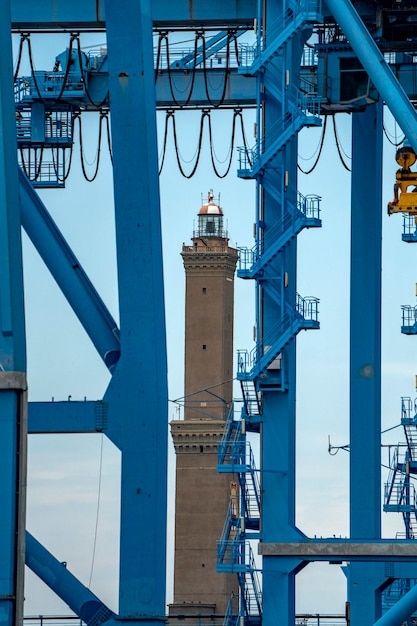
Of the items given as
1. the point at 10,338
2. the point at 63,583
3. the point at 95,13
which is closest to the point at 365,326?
the point at 95,13

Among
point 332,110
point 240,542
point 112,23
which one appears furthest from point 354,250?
point 112,23

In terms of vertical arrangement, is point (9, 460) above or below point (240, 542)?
below

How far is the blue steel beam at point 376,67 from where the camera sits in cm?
3731

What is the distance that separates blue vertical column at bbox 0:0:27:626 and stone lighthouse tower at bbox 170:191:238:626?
8420cm

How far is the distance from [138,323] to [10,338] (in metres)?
3.87

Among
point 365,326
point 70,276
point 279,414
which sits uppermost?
point 365,326

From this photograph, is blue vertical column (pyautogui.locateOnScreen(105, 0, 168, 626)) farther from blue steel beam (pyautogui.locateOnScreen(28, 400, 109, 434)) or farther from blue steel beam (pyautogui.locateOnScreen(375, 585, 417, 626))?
blue steel beam (pyautogui.locateOnScreen(375, 585, 417, 626))

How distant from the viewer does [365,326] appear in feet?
144

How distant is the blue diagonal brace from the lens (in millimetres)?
25375

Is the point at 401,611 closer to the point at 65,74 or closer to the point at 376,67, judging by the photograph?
the point at 376,67

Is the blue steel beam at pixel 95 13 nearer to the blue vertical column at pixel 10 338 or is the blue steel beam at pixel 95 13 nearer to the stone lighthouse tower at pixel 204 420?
the blue vertical column at pixel 10 338

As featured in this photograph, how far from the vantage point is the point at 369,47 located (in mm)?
37781

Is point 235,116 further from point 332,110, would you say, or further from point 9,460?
point 9,460

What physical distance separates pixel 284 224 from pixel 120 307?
1634 cm
